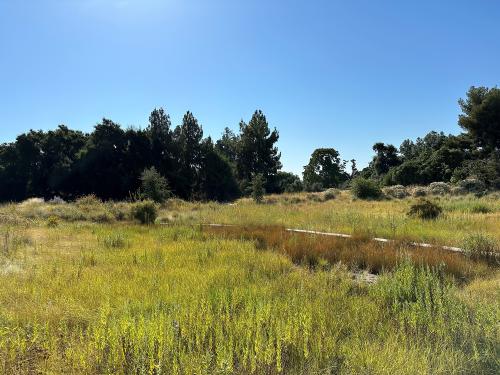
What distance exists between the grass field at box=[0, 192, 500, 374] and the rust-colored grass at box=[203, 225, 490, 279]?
41 millimetres

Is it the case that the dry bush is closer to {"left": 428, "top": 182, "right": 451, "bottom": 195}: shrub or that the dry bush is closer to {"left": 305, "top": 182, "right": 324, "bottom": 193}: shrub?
{"left": 428, "top": 182, "right": 451, "bottom": 195}: shrub

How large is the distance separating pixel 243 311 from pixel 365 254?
4.39m

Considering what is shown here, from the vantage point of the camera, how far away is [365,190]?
3331 centimetres

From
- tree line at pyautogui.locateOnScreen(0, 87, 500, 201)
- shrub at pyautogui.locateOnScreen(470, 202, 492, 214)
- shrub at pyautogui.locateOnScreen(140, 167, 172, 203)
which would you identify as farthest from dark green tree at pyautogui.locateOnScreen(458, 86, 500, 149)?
shrub at pyautogui.locateOnScreen(140, 167, 172, 203)

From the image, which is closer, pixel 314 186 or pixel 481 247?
pixel 481 247

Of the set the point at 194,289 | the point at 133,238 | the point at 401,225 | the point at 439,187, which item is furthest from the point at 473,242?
the point at 439,187

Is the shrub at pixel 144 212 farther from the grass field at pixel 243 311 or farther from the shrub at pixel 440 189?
the shrub at pixel 440 189

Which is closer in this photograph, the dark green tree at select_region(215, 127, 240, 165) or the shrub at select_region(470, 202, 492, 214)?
the shrub at select_region(470, 202, 492, 214)

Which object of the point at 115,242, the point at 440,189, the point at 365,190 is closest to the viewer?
the point at 115,242

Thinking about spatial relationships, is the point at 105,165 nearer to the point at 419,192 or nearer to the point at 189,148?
the point at 189,148

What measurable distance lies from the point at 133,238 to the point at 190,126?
43093 millimetres

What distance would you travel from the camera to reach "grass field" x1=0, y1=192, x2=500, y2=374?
330 centimetres

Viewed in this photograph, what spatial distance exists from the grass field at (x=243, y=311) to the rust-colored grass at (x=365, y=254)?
41 mm

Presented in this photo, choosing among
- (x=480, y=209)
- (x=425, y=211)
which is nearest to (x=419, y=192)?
(x=480, y=209)
